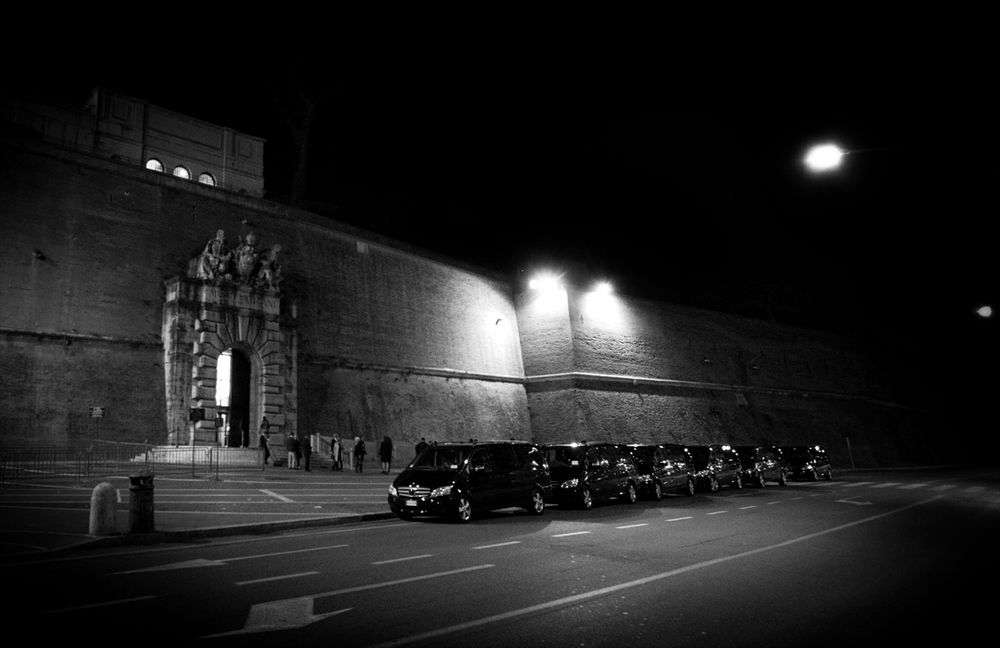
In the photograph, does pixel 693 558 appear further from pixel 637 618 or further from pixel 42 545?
pixel 42 545

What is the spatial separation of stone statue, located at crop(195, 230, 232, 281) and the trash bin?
17632mm

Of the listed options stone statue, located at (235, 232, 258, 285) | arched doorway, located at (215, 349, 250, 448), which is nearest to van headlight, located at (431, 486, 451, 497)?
arched doorway, located at (215, 349, 250, 448)

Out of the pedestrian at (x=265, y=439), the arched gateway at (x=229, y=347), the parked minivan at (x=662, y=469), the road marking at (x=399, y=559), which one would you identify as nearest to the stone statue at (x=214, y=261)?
the arched gateway at (x=229, y=347)

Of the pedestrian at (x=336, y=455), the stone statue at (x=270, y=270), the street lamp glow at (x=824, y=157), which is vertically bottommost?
the pedestrian at (x=336, y=455)

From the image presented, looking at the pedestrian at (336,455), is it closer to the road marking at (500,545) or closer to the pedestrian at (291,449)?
the pedestrian at (291,449)

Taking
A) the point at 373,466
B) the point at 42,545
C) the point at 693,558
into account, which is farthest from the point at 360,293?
the point at 693,558

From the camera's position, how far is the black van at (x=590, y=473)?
710 inches

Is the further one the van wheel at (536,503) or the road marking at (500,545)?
the van wheel at (536,503)

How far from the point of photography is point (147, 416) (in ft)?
83.3

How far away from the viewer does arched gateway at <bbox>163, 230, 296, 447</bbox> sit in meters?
26.2

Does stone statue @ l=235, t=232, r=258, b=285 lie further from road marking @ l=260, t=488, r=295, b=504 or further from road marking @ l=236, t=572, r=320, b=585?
road marking @ l=236, t=572, r=320, b=585

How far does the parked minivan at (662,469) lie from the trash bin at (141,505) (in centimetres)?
1387

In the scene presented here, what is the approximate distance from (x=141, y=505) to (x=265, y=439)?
13792 mm

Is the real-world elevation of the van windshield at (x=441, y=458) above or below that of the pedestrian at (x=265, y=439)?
below
